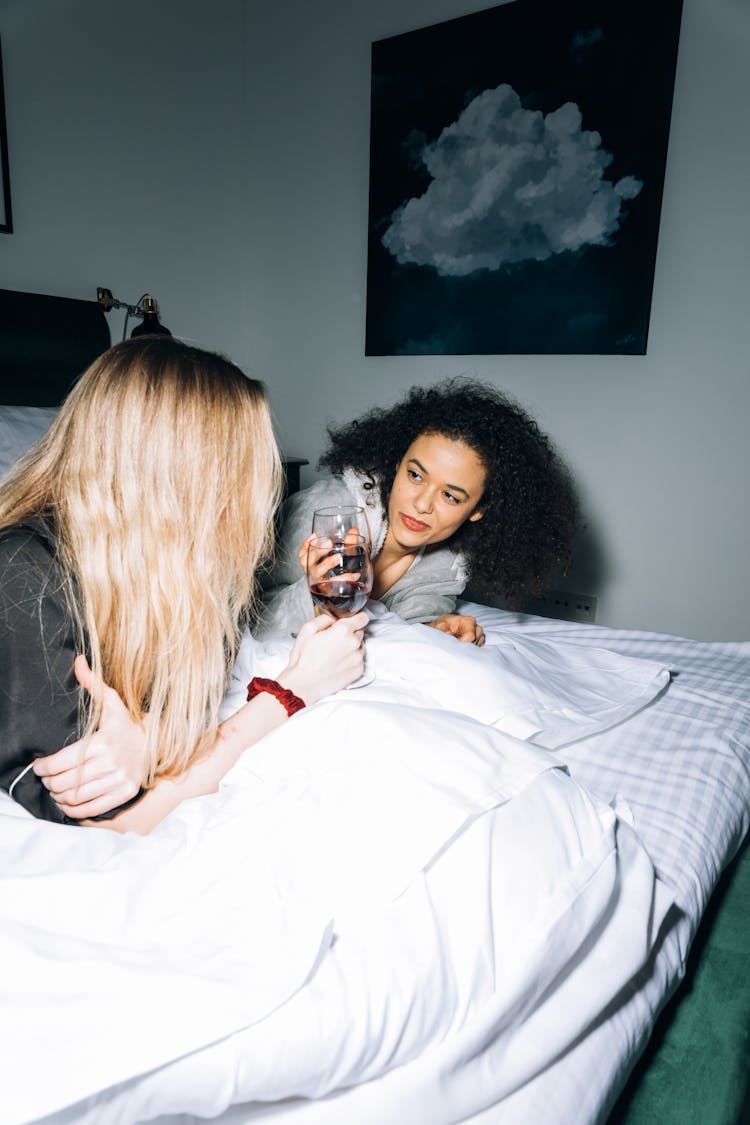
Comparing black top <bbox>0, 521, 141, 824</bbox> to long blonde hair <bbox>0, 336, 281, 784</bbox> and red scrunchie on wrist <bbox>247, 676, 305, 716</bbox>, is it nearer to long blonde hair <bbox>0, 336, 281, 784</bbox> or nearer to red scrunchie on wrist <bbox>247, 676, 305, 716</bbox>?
long blonde hair <bbox>0, 336, 281, 784</bbox>

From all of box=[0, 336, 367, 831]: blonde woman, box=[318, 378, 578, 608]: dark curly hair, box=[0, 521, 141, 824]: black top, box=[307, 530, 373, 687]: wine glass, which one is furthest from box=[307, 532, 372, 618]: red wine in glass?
box=[318, 378, 578, 608]: dark curly hair

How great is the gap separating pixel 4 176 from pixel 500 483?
75.9 inches

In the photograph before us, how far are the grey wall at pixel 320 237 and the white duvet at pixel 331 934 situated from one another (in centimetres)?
195

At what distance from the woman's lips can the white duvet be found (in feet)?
2.97

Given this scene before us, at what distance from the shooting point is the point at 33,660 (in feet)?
2.57

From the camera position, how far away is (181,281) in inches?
118

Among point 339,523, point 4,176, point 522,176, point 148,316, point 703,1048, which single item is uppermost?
point 522,176

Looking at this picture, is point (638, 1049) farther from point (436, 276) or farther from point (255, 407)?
point (436, 276)

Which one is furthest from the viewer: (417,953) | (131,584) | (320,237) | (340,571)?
(320,237)

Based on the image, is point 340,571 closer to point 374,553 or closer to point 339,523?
point 339,523

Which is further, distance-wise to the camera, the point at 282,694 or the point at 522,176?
the point at 522,176

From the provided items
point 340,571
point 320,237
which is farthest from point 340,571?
point 320,237

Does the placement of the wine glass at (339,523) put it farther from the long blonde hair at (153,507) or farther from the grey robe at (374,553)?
the grey robe at (374,553)

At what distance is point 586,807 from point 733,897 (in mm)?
403
